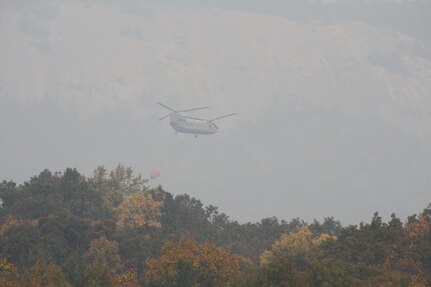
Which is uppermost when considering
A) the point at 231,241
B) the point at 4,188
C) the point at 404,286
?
the point at 4,188

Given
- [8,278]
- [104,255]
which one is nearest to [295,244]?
[104,255]

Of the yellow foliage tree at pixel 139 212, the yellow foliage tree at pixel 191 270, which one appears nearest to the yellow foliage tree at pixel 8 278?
the yellow foliage tree at pixel 191 270

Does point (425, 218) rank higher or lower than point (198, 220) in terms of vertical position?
lower

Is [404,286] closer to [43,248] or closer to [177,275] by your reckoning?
[177,275]

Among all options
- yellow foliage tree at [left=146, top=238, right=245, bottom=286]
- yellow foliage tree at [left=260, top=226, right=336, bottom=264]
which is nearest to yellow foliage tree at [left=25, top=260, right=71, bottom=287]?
yellow foliage tree at [left=146, top=238, right=245, bottom=286]

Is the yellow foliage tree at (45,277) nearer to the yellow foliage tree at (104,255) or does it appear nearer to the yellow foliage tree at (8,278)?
the yellow foliage tree at (8,278)

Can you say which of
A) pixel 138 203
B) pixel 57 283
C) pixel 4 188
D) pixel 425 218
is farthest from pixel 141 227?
pixel 57 283
